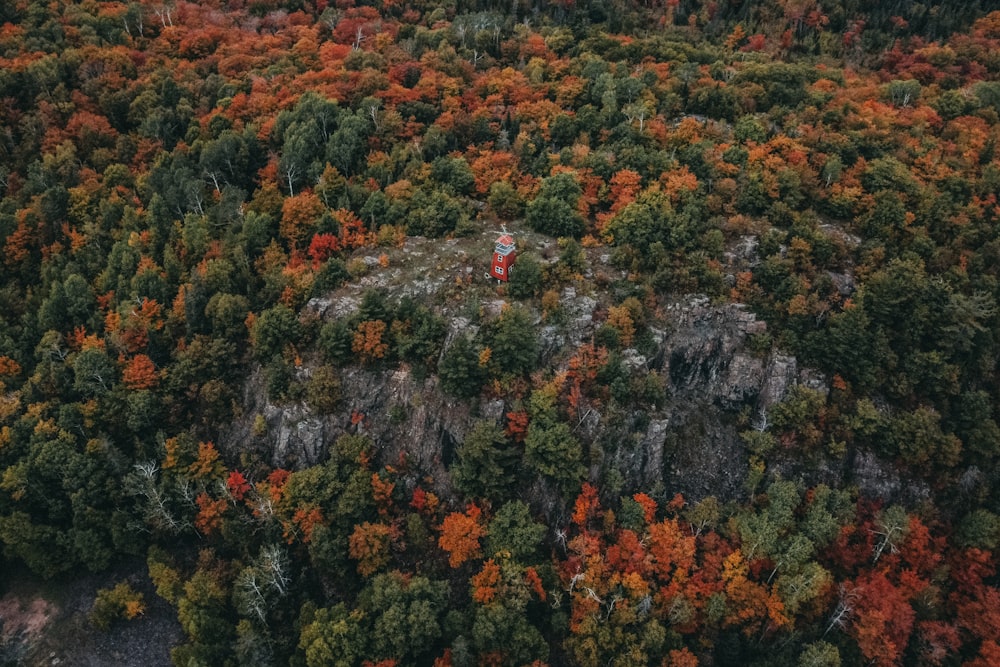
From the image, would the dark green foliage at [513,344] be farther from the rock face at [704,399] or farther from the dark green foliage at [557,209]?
the dark green foliage at [557,209]

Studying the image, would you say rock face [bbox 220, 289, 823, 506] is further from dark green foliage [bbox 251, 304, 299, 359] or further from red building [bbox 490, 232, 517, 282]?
red building [bbox 490, 232, 517, 282]

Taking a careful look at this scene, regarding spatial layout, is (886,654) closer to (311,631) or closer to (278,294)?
(311,631)

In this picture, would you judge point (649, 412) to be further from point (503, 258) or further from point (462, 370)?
point (503, 258)

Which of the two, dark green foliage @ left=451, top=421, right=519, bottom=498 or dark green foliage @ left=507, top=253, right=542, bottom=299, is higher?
dark green foliage @ left=507, top=253, right=542, bottom=299

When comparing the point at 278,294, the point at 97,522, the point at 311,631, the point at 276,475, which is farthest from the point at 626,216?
the point at 97,522

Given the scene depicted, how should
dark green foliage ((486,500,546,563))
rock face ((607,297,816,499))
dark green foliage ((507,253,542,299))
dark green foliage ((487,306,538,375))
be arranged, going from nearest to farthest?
dark green foliage ((486,500,546,563)), dark green foliage ((487,306,538,375)), rock face ((607,297,816,499)), dark green foliage ((507,253,542,299))

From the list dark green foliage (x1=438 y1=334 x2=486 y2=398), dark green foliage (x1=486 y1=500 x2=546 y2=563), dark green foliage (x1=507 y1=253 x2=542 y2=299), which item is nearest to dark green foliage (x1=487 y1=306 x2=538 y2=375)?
dark green foliage (x1=438 y1=334 x2=486 y2=398)

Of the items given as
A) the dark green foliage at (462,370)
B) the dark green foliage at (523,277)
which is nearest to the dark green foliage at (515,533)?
the dark green foliage at (462,370)
